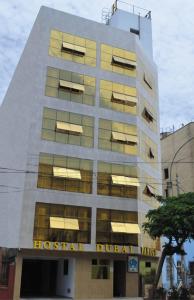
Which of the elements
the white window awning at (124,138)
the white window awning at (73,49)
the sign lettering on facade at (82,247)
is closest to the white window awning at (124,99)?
the white window awning at (124,138)

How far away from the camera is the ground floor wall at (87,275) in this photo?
36.3 metres

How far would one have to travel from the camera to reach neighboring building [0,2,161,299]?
1448 inches

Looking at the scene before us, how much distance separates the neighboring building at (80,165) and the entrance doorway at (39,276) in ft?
0.35

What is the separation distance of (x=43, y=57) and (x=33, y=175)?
1200 cm

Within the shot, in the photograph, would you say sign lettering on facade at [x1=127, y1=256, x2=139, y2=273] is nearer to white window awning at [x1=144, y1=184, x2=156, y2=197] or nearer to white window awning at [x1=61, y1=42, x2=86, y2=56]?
white window awning at [x1=144, y1=184, x2=156, y2=197]

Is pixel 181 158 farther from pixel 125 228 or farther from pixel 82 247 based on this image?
pixel 82 247

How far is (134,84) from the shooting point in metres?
44.6

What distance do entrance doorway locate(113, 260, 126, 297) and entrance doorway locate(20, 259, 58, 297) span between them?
20.3ft

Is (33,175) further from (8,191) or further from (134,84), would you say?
(134,84)

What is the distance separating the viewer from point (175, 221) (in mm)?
30641

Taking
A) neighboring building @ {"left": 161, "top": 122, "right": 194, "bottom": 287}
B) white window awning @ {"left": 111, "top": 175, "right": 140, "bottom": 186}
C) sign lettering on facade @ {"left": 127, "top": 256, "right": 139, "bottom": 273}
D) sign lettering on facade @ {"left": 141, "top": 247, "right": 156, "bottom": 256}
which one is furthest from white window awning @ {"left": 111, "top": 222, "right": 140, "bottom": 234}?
neighboring building @ {"left": 161, "top": 122, "right": 194, "bottom": 287}

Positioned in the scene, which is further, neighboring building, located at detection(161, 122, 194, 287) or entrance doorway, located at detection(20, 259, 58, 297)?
neighboring building, located at detection(161, 122, 194, 287)

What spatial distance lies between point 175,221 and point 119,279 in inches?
481

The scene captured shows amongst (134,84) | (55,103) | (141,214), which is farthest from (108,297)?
(134,84)
